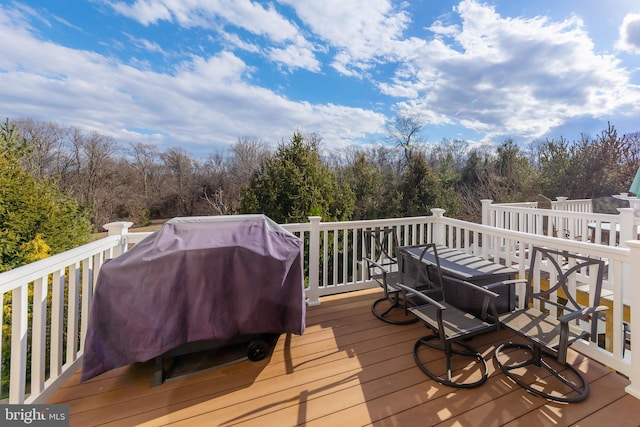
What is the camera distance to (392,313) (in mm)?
3188

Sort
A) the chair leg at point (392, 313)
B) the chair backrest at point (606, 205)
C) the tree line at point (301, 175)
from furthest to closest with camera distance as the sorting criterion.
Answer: the tree line at point (301, 175)
the chair backrest at point (606, 205)
the chair leg at point (392, 313)

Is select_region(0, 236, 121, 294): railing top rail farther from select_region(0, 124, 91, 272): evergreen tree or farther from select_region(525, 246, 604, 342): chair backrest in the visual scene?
select_region(0, 124, 91, 272): evergreen tree

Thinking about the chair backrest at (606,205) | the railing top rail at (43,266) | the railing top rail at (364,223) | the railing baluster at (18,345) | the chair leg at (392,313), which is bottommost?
the chair leg at (392,313)

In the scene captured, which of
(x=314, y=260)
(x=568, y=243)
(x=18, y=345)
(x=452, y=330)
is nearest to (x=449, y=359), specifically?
(x=452, y=330)

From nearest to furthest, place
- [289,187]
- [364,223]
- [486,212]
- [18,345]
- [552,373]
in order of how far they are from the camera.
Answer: [18,345], [552,373], [364,223], [486,212], [289,187]

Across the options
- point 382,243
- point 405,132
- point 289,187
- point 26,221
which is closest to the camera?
point 382,243

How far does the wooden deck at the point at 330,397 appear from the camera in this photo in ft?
5.66

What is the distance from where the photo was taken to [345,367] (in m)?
2.25

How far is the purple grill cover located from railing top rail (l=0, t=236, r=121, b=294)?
0.32m

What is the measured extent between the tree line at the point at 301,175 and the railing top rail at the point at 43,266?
5.02 m

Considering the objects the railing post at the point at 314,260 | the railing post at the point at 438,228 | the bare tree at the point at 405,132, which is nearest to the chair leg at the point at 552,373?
the railing post at the point at 438,228

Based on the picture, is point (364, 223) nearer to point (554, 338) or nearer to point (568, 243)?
point (568, 243)

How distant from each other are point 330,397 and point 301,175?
5.97 m

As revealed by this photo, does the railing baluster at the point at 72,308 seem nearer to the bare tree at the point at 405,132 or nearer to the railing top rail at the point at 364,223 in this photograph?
the railing top rail at the point at 364,223
